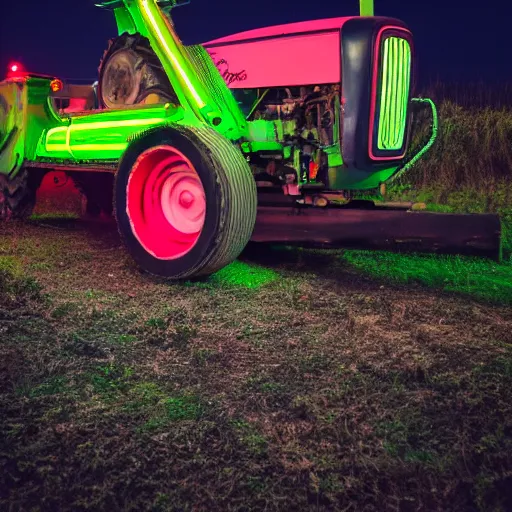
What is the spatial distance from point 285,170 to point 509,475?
3.36 m

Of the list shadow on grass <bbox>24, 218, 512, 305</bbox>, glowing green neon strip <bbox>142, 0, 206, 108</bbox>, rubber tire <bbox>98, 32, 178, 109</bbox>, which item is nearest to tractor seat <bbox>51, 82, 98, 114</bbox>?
rubber tire <bbox>98, 32, 178, 109</bbox>

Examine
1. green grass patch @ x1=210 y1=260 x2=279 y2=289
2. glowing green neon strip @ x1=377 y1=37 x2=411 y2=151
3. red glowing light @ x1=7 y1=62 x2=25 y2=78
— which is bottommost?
green grass patch @ x1=210 y1=260 x2=279 y2=289

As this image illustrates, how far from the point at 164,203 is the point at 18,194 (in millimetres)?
2699

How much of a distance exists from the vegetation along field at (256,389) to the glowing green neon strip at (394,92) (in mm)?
1039

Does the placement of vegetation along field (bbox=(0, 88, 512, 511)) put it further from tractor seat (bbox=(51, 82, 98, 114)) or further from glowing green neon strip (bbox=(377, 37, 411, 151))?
tractor seat (bbox=(51, 82, 98, 114))

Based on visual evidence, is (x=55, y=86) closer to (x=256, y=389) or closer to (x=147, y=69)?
(x=147, y=69)

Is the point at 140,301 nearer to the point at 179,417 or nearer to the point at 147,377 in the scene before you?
the point at 147,377

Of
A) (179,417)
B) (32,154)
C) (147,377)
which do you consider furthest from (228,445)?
(32,154)

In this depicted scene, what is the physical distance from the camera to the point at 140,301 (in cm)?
418

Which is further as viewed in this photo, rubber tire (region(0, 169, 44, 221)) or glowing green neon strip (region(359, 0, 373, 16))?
rubber tire (region(0, 169, 44, 221))

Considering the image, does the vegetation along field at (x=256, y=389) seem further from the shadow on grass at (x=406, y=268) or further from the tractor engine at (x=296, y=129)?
the tractor engine at (x=296, y=129)

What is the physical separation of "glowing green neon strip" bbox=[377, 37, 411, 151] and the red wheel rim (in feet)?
4.76

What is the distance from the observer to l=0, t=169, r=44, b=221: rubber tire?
695 centimetres

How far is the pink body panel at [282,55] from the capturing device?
473 cm
